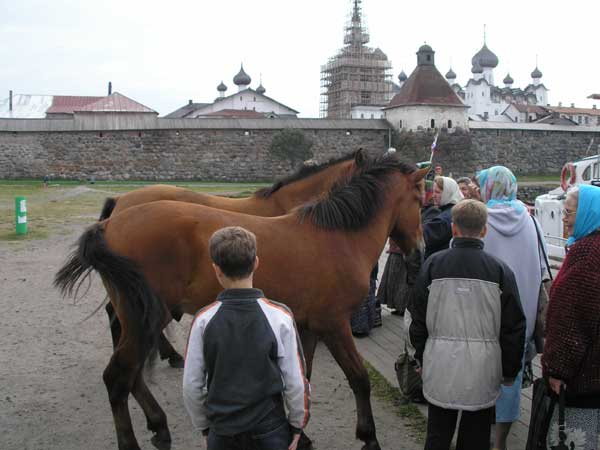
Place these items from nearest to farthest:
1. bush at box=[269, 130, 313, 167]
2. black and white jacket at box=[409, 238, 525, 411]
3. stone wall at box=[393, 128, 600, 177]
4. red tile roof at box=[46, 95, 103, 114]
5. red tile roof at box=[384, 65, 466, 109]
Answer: black and white jacket at box=[409, 238, 525, 411] → bush at box=[269, 130, 313, 167] → stone wall at box=[393, 128, 600, 177] → red tile roof at box=[384, 65, 466, 109] → red tile roof at box=[46, 95, 103, 114]

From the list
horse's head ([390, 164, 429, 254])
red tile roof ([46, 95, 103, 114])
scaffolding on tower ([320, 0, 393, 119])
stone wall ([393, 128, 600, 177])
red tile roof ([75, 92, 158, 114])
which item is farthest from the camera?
scaffolding on tower ([320, 0, 393, 119])

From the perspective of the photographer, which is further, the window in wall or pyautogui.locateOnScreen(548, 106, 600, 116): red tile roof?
pyautogui.locateOnScreen(548, 106, 600, 116): red tile roof

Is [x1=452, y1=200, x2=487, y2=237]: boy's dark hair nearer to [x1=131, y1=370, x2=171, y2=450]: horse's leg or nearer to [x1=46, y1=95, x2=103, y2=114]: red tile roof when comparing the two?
[x1=131, y1=370, x2=171, y2=450]: horse's leg

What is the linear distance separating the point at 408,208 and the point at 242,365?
7.67 ft

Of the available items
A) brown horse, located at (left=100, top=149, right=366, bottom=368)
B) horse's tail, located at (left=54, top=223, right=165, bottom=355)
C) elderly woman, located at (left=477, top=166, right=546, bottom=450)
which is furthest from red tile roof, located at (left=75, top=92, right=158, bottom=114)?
elderly woman, located at (left=477, top=166, right=546, bottom=450)

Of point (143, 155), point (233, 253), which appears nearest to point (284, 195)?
point (233, 253)

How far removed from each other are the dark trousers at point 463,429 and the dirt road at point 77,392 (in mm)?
799

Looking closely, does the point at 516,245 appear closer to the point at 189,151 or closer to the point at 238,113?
the point at 189,151

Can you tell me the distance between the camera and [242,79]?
81.0m

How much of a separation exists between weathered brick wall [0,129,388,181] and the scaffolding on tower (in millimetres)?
38033

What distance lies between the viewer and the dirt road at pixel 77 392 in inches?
162

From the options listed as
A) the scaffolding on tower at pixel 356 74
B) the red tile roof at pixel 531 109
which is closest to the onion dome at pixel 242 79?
the scaffolding on tower at pixel 356 74

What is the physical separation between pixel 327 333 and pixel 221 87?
299ft

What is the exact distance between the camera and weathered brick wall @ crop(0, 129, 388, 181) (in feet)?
133
